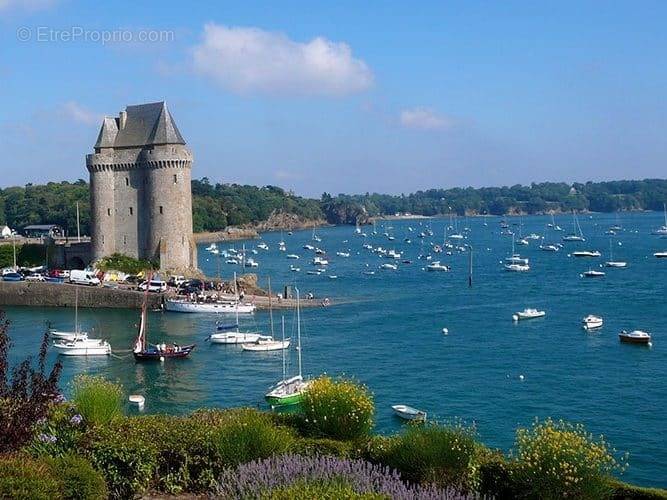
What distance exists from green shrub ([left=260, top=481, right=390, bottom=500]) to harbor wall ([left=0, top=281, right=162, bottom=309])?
44.3 meters

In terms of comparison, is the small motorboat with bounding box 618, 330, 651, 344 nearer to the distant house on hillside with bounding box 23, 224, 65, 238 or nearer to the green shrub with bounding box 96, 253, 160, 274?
the green shrub with bounding box 96, 253, 160, 274

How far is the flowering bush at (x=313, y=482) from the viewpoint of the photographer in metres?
7.04

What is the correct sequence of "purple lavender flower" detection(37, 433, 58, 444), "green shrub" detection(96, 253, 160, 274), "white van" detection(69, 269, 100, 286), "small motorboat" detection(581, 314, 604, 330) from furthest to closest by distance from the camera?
1. "green shrub" detection(96, 253, 160, 274)
2. "white van" detection(69, 269, 100, 286)
3. "small motorboat" detection(581, 314, 604, 330)
4. "purple lavender flower" detection(37, 433, 58, 444)

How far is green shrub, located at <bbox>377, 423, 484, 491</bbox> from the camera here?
30.1 ft

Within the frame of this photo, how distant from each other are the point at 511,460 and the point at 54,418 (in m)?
5.93

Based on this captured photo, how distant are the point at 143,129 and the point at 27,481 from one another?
167 ft

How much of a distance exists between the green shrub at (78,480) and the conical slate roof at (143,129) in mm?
47637

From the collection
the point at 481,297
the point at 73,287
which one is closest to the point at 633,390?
the point at 481,297

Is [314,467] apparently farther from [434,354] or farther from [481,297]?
[481,297]

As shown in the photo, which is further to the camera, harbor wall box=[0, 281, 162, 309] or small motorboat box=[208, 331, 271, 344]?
harbor wall box=[0, 281, 162, 309]

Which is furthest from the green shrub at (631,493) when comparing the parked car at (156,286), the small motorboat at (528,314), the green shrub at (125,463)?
the parked car at (156,286)

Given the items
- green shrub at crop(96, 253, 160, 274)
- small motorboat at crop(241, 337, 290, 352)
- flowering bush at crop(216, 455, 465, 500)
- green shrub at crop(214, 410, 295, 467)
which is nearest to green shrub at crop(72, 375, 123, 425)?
green shrub at crop(214, 410, 295, 467)

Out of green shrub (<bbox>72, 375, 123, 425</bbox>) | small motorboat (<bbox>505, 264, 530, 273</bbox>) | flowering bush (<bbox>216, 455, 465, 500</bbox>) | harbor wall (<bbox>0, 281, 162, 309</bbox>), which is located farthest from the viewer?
small motorboat (<bbox>505, 264, 530, 273</bbox>)

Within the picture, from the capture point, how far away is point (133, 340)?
40.2 m
